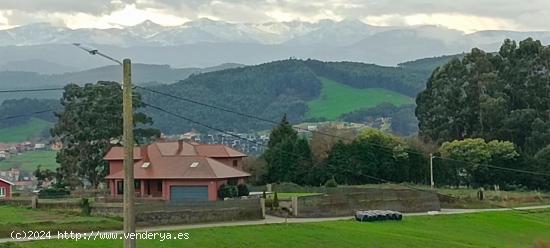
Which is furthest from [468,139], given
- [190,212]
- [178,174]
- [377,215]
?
[190,212]

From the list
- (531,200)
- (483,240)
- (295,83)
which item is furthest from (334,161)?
(295,83)

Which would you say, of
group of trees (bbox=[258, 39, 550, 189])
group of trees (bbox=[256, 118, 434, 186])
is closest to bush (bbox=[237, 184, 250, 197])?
group of trees (bbox=[256, 118, 434, 186])

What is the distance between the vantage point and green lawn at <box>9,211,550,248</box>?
33.7 meters

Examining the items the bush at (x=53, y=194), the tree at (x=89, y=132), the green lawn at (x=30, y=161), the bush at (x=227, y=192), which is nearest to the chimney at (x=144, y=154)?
the bush at (x=53, y=194)

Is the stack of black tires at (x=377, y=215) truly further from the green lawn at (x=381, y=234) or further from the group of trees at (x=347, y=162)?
the group of trees at (x=347, y=162)

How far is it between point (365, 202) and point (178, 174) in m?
11.6

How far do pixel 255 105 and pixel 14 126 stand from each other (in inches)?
1479

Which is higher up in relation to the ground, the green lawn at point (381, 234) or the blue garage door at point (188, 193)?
the blue garage door at point (188, 193)

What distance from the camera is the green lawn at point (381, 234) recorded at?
33719 millimetres

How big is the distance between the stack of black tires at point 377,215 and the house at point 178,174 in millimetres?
10685

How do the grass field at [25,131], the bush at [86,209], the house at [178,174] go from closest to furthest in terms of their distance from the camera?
the bush at [86,209] < the house at [178,174] < the grass field at [25,131]

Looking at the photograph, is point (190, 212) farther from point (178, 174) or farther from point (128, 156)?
point (128, 156)

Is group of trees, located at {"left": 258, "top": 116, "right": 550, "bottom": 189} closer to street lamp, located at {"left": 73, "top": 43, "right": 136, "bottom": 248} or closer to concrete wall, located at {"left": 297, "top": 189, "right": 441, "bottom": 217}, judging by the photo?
concrete wall, located at {"left": 297, "top": 189, "right": 441, "bottom": 217}

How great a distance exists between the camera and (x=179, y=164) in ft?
182
